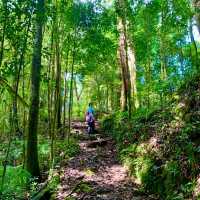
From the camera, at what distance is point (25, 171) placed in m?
8.39

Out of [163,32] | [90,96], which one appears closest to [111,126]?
[163,32]

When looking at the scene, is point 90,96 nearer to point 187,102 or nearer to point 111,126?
point 111,126

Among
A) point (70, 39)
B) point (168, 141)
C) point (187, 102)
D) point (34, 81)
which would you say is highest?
point (70, 39)

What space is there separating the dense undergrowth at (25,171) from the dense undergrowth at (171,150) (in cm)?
208

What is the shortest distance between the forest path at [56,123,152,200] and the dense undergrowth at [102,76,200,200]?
37 cm

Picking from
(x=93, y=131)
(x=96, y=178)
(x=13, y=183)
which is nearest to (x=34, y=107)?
(x=96, y=178)

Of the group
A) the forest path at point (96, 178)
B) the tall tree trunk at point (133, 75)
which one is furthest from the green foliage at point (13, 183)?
the tall tree trunk at point (133, 75)

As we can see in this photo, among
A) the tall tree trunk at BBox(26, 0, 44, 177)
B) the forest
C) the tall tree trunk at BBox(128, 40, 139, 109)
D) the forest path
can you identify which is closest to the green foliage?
the forest

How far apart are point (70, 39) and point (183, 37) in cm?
1003

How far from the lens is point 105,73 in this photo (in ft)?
94.8

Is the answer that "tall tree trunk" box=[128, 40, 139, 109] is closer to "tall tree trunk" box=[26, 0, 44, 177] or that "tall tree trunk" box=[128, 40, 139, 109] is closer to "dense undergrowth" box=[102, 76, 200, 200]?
"dense undergrowth" box=[102, 76, 200, 200]

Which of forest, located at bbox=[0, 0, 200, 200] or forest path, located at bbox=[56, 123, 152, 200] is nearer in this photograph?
forest, located at bbox=[0, 0, 200, 200]

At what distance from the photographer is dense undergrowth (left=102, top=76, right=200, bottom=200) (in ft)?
26.0

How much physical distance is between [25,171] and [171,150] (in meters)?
3.34
